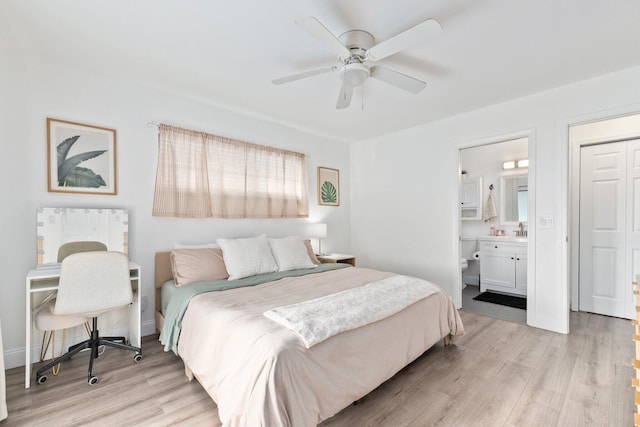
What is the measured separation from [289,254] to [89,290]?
5.80 ft

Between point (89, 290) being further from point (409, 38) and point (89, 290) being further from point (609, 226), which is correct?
point (609, 226)

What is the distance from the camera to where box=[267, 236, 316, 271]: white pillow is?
3172mm

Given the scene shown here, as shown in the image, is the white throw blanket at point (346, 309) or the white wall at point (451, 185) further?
the white wall at point (451, 185)

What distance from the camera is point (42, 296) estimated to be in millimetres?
2387

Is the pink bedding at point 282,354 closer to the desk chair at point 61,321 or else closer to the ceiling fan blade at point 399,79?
the desk chair at point 61,321

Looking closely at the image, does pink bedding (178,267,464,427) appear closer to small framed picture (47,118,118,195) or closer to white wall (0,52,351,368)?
white wall (0,52,351,368)

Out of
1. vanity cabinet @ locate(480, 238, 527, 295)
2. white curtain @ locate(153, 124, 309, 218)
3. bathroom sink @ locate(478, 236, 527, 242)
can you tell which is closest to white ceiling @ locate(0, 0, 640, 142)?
white curtain @ locate(153, 124, 309, 218)

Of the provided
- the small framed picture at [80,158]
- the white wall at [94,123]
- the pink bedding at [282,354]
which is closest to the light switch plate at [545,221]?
the pink bedding at [282,354]

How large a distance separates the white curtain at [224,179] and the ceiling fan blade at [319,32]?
2.01 metres

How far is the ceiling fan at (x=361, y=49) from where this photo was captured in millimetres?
1648

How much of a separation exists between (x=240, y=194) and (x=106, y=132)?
1441 millimetres

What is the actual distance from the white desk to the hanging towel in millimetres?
5098

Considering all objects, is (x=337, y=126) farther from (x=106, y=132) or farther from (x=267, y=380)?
(x=267, y=380)

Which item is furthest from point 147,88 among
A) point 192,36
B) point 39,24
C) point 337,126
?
point 337,126
